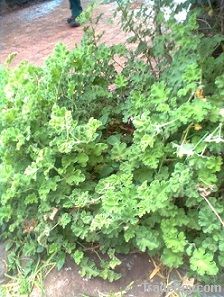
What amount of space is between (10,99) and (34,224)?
0.65 metres

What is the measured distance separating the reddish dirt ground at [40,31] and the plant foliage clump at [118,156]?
2458 millimetres

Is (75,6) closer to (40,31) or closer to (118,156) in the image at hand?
(40,31)

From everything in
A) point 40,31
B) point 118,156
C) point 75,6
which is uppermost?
point 118,156

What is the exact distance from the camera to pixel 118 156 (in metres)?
2.36

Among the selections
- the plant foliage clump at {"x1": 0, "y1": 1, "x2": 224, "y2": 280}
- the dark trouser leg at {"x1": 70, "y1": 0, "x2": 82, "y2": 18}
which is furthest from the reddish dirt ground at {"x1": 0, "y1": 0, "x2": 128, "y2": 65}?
the plant foliage clump at {"x1": 0, "y1": 1, "x2": 224, "y2": 280}

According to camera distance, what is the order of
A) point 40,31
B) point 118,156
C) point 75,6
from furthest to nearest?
point 40,31
point 75,6
point 118,156

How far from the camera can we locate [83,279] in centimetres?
236

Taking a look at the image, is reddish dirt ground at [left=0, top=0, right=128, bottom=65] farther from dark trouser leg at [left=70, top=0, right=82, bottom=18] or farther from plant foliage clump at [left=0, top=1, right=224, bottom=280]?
plant foliage clump at [left=0, top=1, right=224, bottom=280]

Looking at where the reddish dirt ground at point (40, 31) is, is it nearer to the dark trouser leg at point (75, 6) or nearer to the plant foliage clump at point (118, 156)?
the dark trouser leg at point (75, 6)

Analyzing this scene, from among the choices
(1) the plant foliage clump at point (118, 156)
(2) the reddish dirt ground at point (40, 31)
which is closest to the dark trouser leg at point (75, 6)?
(2) the reddish dirt ground at point (40, 31)

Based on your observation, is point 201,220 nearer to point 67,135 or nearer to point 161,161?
point 161,161

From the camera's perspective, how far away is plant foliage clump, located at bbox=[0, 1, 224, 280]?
206cm

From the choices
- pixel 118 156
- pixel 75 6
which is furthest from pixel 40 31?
pixel 118 156

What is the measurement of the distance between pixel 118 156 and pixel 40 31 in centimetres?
453
